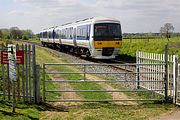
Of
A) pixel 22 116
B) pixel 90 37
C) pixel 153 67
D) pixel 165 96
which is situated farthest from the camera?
pixel 90 37

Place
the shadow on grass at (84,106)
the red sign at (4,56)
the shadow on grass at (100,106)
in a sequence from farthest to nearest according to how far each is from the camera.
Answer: the shadow on grass at (100,106) → the shadow on grass at (84,106) → the red sign at (4,56)

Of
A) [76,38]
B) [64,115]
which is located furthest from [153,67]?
[76,38]

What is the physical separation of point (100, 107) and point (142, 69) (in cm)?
345

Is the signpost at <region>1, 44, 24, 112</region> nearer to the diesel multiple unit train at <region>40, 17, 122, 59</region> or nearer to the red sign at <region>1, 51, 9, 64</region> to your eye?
the red sign at <region>1, 51, 9, 64</region>

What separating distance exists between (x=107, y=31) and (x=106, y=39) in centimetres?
64

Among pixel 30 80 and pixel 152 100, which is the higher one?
pixel 30 80

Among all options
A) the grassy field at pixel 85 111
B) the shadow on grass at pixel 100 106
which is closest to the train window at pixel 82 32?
the shadow on grass at pixel 100 106

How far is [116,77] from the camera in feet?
60.2

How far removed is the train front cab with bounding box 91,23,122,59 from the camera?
29625 mm

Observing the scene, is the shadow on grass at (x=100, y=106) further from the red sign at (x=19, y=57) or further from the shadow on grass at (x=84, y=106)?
the red sign at (x=19, y=57)

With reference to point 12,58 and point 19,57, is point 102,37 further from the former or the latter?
point 12,58

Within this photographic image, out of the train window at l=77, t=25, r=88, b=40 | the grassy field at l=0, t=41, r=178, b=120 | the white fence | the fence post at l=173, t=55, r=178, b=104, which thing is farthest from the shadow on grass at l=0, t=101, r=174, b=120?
the train window at l=77, t=25, r=88, b=40

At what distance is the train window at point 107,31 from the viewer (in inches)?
1164

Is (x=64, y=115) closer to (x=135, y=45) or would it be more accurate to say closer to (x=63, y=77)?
(x=63, y=77)
